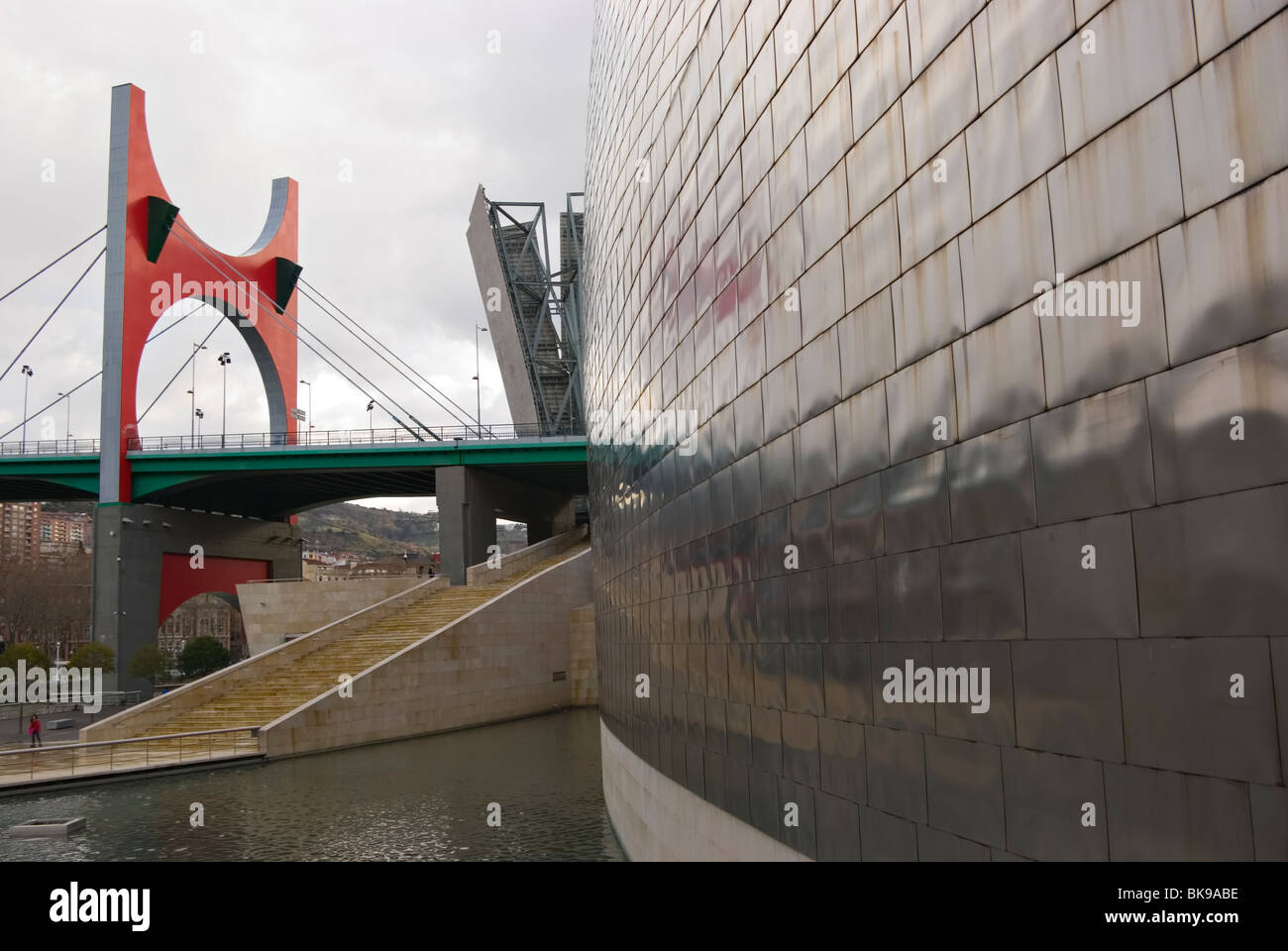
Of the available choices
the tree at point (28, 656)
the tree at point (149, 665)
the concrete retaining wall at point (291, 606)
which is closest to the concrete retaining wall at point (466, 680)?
the concrete retaining wall at point (291, 606)

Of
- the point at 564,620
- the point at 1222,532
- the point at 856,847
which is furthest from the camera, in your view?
the point at 564,620

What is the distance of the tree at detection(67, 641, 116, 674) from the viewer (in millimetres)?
40500

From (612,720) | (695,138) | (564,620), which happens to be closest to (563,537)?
(564,620)

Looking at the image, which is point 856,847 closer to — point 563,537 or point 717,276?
point 717,276

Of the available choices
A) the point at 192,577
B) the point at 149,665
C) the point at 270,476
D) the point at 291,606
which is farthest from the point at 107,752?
the point at 192,577

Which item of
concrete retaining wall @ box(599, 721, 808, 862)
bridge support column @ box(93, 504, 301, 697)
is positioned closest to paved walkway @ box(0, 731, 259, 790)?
concrete retaining wall @ box(599, 721, 808, 862)

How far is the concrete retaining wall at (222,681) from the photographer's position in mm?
27797

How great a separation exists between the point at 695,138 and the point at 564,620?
29.9 metres

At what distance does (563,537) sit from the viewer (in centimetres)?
5066

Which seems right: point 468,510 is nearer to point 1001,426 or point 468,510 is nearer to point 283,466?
point 283,466

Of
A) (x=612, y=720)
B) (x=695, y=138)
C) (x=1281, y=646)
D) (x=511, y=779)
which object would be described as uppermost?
(x=695, y=138)

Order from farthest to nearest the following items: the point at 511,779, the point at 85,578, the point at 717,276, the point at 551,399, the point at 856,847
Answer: the point at 85,578
the point at 551,399
the point at 511,779
the point at 717,276
the point at 856,847

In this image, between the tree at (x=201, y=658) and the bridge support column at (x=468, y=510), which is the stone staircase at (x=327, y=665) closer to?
the bridge support column at (x=468, y=510)

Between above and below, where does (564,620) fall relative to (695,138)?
below
